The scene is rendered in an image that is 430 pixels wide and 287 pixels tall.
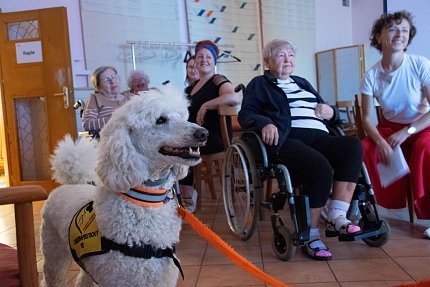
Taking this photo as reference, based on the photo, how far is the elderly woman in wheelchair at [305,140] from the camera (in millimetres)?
1887

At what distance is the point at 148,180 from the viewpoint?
1117 mm

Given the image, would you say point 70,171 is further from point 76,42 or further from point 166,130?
point 76,42

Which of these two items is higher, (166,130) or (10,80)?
(10,80)

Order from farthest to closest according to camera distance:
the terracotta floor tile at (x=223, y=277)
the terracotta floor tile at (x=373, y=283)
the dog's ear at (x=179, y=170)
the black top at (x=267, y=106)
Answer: the black top at (x=267, y=106), the terracotta floor tile at (x=223, y=277), the terracotta floor tile at (x=373, y=283), the dog's ear at (x=179, y=170)

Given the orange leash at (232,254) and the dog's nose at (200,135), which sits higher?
the dog's nose at (200,135)

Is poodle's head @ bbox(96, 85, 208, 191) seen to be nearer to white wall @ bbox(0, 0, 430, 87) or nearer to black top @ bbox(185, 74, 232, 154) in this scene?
black top @ bbox(185, 74, 232, 154)

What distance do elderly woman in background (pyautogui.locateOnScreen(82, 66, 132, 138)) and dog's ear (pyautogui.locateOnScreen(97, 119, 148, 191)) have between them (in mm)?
1758

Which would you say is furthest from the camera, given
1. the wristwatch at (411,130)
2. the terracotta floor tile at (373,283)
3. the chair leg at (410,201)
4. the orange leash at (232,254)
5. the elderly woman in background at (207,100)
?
the elderly woman in background at (207,100)

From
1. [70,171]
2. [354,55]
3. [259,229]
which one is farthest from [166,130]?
[354,55]

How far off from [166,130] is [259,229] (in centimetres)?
156

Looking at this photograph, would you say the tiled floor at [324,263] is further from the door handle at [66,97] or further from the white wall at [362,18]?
the white wall at [362,18]

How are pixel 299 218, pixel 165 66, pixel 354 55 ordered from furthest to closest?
pixel 354 55, pixel 165 66, pixel 299 218

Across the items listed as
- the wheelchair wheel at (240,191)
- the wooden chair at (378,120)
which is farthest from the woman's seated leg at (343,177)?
the wooden chair at (378,120)

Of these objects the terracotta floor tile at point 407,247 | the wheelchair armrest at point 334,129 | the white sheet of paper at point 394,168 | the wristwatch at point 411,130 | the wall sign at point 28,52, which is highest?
the wall sign at point 28,52
